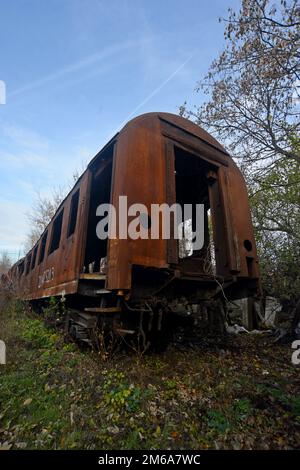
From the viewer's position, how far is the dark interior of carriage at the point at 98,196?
4.83 meters

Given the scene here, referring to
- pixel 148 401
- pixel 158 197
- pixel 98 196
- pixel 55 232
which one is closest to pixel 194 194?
pixel 98 196

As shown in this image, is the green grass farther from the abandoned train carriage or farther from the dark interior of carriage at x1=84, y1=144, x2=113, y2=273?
the dark interior of carriage at x1=84, y1=144, x2=113, y2=273

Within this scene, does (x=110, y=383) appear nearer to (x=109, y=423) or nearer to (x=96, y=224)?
(x=109, y=423)

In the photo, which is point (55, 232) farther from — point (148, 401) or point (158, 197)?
point (148, 401)

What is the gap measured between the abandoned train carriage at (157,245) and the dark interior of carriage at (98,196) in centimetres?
3

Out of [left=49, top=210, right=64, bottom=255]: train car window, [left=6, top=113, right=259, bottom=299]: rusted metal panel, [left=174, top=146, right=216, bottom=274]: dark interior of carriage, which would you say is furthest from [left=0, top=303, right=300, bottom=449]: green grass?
[left=49, top=210, right=64, bottom=255]: train car window

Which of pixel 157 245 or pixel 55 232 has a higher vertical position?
pixel 55 232

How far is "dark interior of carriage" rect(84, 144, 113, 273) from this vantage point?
15.8 feet

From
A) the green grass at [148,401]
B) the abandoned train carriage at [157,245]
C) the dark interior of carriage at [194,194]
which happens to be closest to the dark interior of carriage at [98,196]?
the abandoned train carriage at [157,245]

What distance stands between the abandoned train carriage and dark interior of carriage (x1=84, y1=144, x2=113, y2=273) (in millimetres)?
33

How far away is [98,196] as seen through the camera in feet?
20.4

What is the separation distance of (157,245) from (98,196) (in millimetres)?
3132

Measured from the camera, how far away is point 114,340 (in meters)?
4.12
